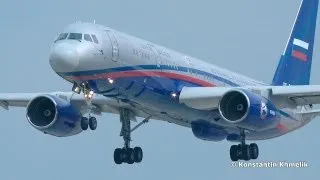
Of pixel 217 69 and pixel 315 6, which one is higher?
pixel 315 6

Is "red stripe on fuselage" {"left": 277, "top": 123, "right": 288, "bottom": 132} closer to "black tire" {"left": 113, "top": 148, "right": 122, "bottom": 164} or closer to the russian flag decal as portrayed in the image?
the russian flag decal

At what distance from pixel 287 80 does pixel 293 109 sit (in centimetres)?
800

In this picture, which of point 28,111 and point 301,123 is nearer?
point 28,111

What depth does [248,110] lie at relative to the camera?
62.2 metres

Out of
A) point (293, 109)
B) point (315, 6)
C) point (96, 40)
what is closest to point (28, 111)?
point (96, 40)

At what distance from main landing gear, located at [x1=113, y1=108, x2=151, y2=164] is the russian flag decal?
50.2 ft

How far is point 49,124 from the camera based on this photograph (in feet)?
221

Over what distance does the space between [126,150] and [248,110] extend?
8.88m

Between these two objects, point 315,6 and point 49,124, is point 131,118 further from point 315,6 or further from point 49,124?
point 315,6

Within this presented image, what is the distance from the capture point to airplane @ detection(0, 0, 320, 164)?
5869cm

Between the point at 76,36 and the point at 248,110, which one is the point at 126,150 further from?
the point at 76,36

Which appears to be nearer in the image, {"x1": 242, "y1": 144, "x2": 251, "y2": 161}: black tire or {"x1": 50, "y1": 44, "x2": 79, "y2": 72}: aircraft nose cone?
{"x1": 50, "y1": 44, "x2": 79, "y2": 72}: aircraft nose cone

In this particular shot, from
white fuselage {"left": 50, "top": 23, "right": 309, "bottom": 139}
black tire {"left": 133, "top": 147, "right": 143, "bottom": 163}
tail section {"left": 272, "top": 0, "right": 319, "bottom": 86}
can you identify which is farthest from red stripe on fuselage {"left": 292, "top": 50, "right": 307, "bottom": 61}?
black tire {"left": 133, "top": 147, "right": 143, "bottom": 163}

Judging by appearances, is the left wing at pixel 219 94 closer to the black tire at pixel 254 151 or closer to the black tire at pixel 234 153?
the black tire at pixel 254 151
